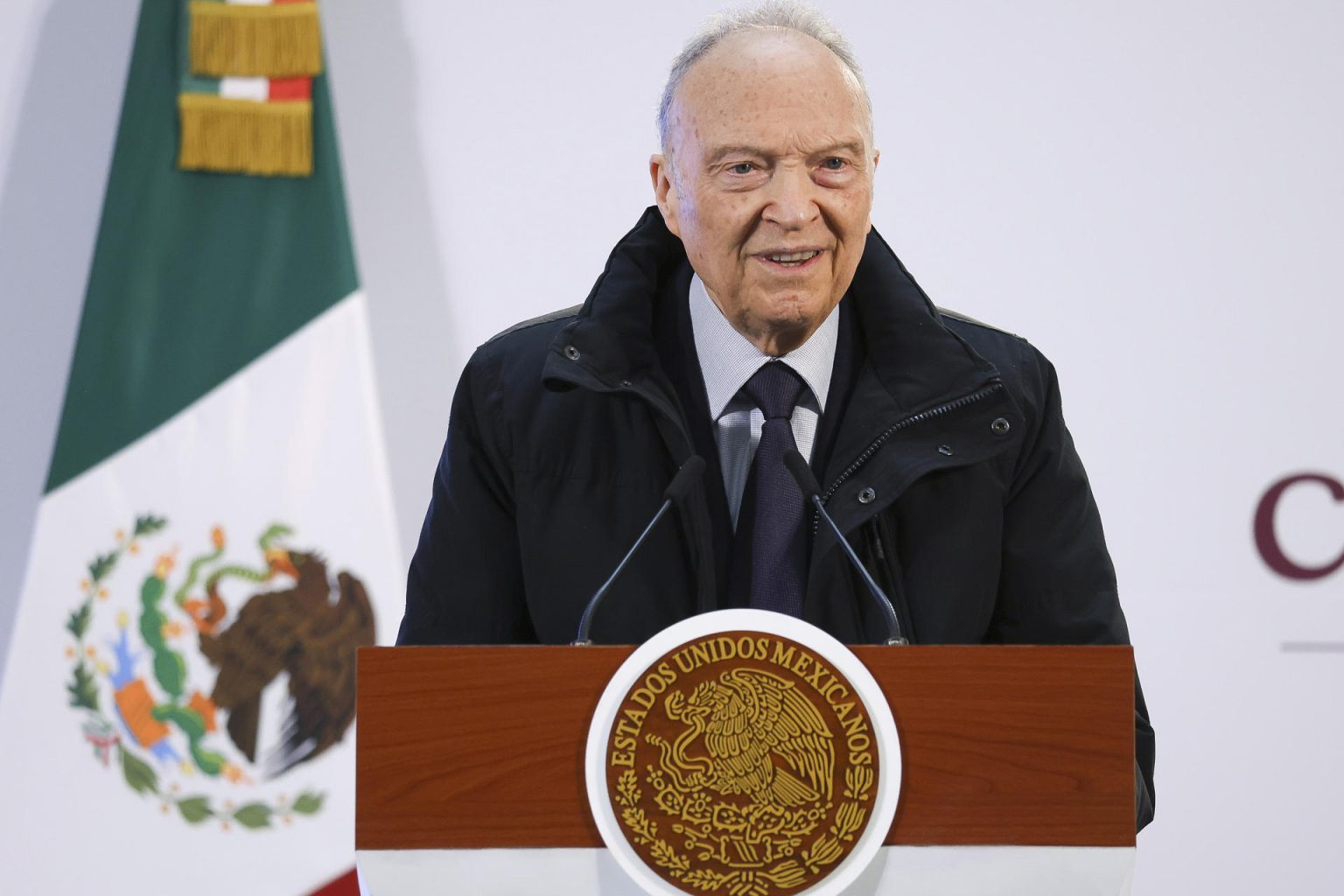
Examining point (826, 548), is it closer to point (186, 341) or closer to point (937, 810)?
point (937, 810)

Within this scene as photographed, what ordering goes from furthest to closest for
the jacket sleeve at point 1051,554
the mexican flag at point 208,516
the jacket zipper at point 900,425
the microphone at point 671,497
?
the mexican flag at point 208,516, the jacket sleeve at point 1051,554, the jacket zipper at point 900,425, the microphone at point 671,497

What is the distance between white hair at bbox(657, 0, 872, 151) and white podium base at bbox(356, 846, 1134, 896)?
0.83 meters

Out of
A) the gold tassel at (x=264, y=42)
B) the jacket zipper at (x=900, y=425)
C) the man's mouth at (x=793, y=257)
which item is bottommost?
the jacket zipper at (x=900, y=425)

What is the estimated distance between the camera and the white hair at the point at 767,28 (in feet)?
4.86

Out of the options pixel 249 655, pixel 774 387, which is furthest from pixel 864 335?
pixel 249 655

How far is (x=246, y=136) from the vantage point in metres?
2.56

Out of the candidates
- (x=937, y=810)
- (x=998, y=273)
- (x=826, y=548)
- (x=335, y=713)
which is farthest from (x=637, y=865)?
(x=998, y=273)

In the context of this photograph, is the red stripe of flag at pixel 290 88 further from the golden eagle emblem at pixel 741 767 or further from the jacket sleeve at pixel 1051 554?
the golden eagle emblem at pixel 741 767

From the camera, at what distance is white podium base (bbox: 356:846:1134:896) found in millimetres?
→ 899

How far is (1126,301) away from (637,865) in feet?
6.33

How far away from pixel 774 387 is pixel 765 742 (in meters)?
0.67

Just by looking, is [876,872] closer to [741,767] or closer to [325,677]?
[741,767]

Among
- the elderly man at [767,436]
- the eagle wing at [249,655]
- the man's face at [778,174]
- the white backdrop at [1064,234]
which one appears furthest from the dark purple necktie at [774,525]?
the eagle wing at [249,655]

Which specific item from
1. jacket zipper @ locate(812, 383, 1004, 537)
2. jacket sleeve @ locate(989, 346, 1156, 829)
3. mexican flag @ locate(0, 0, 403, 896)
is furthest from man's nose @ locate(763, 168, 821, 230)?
mexican flag @ locate(0, 0, 403, 896)
